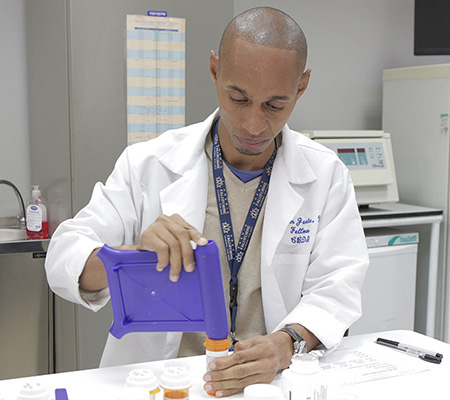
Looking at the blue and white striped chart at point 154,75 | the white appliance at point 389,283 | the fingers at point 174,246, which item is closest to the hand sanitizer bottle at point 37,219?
the blue and white striped chart at point 154,75

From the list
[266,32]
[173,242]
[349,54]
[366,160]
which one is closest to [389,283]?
[366,160]

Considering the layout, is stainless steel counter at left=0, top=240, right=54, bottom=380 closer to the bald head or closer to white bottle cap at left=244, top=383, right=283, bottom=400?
the bald head

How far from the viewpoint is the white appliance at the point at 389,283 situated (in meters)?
2.87

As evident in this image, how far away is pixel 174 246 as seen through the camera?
3.52ft

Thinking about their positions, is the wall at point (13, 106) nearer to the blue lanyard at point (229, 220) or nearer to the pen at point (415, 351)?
the blue lanyard at point (229, 220)

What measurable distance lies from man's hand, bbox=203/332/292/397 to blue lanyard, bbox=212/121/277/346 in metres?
0.24

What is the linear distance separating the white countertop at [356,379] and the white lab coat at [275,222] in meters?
0.11

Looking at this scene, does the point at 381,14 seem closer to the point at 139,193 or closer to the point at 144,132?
the point at 144,132

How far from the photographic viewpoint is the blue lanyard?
1492 millimetres

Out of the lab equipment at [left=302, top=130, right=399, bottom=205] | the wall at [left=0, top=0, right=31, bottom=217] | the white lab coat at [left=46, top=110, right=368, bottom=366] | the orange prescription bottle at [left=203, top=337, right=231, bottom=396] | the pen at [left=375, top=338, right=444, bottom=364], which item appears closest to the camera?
the orange prescription bottle at [left=203, top=337, right=231, bottom=396]

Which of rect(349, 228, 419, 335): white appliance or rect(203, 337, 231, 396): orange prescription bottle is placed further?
rect(349, 228, 419, 335): white appliance

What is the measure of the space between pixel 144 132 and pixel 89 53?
1.17ft

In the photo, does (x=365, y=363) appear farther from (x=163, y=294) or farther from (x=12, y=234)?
(x=12, y=234)

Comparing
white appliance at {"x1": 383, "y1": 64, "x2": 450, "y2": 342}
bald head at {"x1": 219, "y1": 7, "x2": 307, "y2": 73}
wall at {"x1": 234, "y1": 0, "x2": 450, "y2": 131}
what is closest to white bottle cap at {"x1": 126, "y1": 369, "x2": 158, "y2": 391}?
bald head at {"x1": 219, "y1": 7, "x2": 307, "y2": 73}
